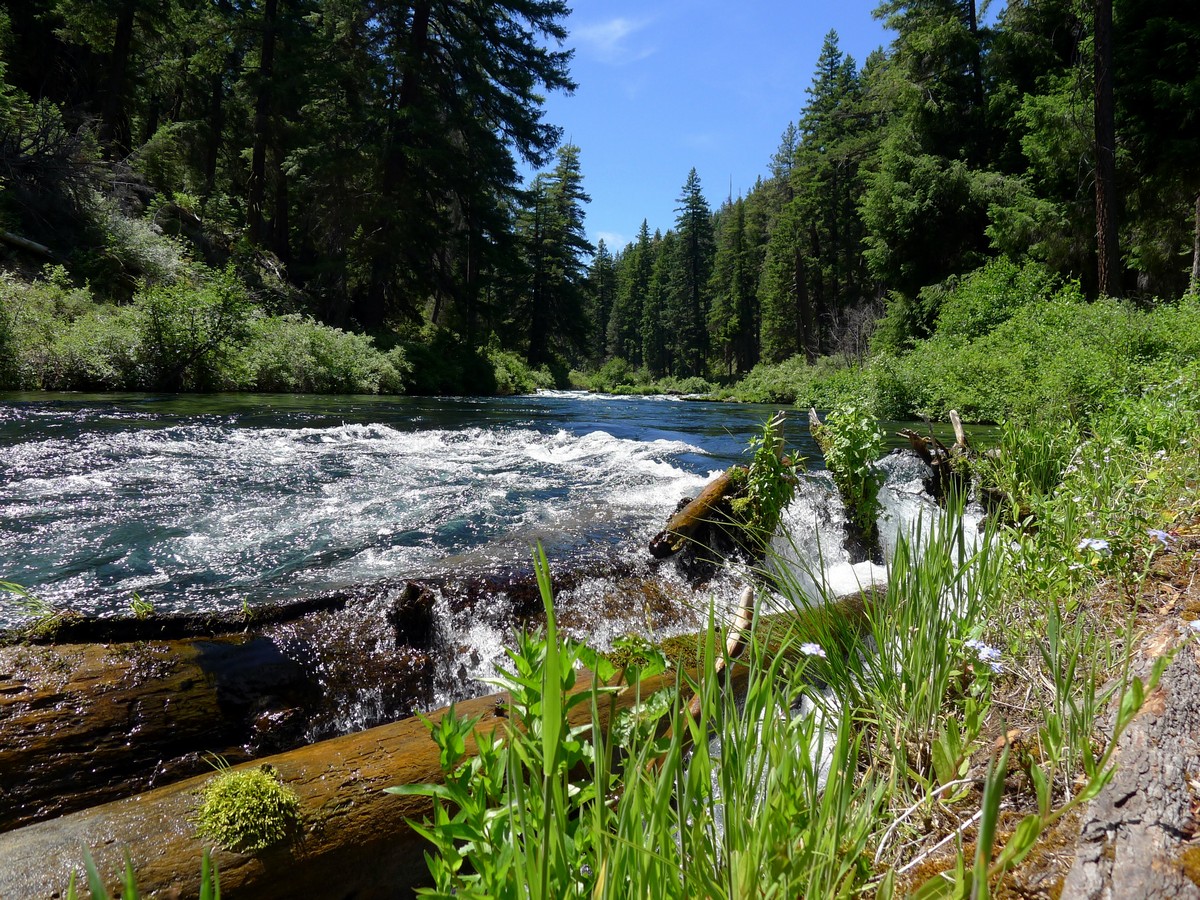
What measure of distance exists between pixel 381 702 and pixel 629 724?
2.36m

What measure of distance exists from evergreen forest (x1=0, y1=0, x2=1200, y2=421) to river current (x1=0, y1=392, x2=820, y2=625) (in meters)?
4.30

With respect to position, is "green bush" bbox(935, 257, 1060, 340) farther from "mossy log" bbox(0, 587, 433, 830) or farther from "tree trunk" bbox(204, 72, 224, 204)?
"tree trunk" bbox(204, 72, 224, 204)

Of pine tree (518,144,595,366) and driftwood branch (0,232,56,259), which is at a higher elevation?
pine tree (518,144,595,366)

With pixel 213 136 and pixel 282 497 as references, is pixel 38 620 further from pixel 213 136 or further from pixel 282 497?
pixel 213 136

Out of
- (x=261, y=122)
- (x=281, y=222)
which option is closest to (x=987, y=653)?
(x=261, y=122)

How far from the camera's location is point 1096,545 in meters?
2.14

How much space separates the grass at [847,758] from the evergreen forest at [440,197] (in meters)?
7.07

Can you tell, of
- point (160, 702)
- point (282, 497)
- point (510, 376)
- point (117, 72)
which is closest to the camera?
point (160, 702)

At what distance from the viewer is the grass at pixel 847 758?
3.07ft

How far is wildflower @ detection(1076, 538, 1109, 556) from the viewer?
6.97 ft

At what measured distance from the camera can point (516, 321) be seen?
44938 mm

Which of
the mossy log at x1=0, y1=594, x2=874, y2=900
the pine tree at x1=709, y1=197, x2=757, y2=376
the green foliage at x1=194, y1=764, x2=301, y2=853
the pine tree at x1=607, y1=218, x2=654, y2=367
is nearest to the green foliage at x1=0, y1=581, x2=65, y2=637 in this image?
the mossy log at x1=0, y1=594, x2=874, y2=900

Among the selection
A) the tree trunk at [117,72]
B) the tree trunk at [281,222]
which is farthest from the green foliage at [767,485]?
the tree trunk at [117,72]

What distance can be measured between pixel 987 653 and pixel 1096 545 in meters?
0.80
